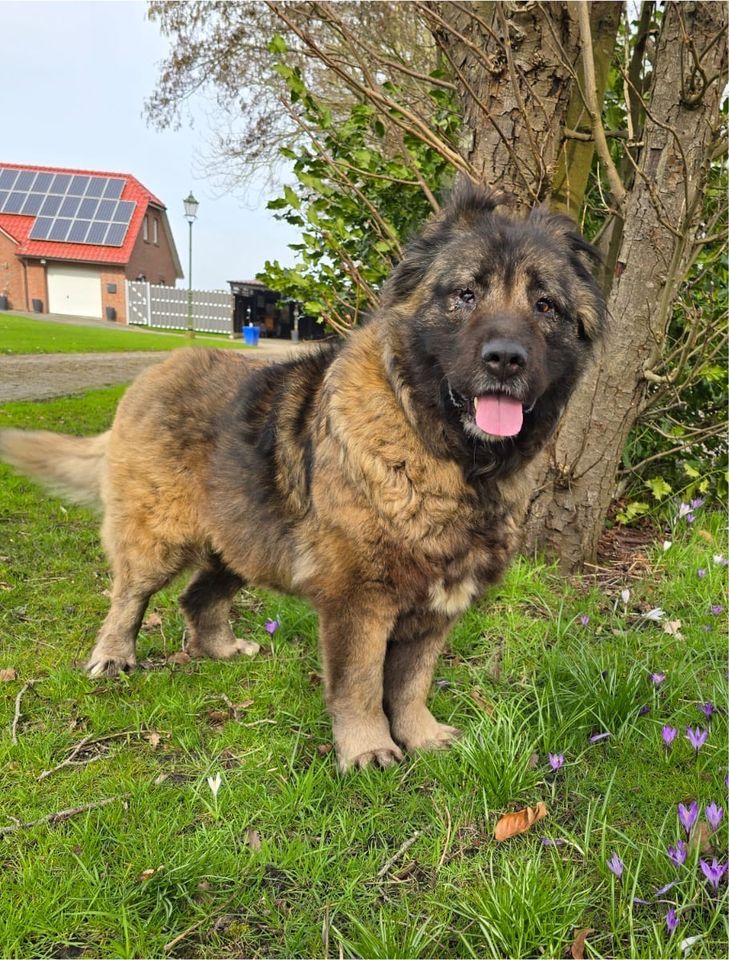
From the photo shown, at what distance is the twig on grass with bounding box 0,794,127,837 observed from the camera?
7.79 ft

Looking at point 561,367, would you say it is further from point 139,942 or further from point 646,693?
point 139,942

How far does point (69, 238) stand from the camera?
4197 cm

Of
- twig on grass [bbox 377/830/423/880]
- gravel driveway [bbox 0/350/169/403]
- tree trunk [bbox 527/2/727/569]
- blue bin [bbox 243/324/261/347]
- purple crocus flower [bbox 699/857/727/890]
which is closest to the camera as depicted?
purple crocus flower [bbox 699/857/727/890]

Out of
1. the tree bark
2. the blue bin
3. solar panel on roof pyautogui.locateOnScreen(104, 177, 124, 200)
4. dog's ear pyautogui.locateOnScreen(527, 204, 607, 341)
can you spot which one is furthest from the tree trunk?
solar panel on roof pyautogui.locateOnScreen(104, 177, 124, 200)

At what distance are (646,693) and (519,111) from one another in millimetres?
3190

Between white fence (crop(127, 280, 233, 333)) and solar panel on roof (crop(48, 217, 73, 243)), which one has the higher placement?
solar panel on roof (crop(48, 217, 73, 243))

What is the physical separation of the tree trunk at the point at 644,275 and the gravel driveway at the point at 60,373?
26.8ft

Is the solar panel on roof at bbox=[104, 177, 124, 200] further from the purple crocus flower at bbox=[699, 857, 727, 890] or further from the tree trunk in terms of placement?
the purple crocus flower at bbox=[699, 857, 727, 890]

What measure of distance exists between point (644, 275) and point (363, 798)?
3.27 metres

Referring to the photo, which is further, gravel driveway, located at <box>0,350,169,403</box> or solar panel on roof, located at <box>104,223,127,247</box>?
solar panel on roof, located at <box>104,223,127,247</box>

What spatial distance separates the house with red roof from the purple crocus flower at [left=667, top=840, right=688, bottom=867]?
4517 cm

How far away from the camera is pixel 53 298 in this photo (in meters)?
44.2

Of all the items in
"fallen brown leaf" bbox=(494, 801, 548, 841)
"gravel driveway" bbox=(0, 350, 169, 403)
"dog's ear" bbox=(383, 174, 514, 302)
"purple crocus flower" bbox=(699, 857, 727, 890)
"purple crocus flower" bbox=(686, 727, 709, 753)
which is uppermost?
"dog's ear" bbox=(383, 174, 514, 302)

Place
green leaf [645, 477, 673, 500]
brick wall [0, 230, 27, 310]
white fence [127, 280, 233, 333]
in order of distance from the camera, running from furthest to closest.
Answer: white fence [127, 280, 233, 333]
brick wall [0, 230, 27, 310]
green leaf [645, 477, 673, 500]
